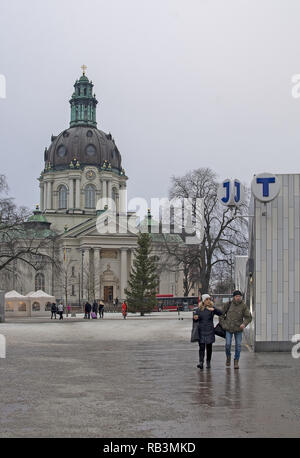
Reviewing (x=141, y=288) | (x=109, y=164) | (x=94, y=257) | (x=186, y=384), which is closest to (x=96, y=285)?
(x=94, y=257)

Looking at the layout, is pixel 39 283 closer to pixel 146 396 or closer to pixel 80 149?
pixel 80 149

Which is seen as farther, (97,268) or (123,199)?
(123,199)

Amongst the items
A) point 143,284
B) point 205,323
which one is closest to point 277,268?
→ point 205,323

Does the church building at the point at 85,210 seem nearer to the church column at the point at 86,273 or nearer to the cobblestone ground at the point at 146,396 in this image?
the church column at the point at 86,273

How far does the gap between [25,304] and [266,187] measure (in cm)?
4357

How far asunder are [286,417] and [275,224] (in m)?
11.5

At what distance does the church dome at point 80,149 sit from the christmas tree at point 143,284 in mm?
43557

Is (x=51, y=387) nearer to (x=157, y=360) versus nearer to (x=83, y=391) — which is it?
(x=83, y=391)

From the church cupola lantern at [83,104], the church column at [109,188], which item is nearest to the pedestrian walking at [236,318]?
the church column at [109,188]

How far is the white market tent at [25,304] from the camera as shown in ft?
194

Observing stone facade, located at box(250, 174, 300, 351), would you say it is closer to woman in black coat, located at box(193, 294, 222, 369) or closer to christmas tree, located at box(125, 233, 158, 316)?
woman in black coat, located at box(193, 294, 222, 369)

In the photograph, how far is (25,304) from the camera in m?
60.0

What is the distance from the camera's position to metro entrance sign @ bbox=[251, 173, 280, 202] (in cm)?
1908
